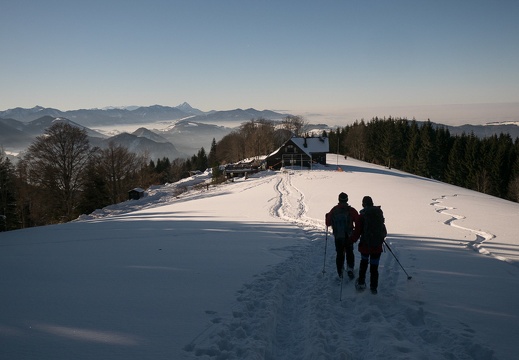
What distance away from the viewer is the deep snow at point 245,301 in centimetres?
432

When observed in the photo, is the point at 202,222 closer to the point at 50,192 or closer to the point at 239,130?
the point at 50,192

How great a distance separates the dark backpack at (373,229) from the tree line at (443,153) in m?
57.4

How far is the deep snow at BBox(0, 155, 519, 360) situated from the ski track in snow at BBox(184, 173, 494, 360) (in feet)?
0.07

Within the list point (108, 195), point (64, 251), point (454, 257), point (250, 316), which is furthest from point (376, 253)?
point (108, 195)

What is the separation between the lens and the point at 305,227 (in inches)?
547

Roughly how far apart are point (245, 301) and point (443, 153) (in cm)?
7790

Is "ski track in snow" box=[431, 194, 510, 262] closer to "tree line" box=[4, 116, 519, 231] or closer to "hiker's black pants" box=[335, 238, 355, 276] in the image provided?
"hiker's black pants" box=[335, 238, 355, 276]

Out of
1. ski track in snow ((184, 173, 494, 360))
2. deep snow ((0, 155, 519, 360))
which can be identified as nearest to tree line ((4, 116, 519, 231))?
deep snow ((0, 155, 519, 360))

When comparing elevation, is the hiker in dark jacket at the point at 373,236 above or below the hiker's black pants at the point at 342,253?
above

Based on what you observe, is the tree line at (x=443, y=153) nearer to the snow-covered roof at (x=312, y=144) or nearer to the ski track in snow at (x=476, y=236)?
the snow-covered roof at (x=312, y=144)

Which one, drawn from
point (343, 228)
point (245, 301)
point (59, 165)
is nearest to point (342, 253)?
point (343, 228)

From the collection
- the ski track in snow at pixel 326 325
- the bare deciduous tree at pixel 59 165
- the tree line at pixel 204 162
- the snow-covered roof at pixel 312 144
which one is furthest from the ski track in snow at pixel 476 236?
the snow-covered roof at pixel 312 144

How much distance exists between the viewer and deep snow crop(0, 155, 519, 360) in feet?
14.2

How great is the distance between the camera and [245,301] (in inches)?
229
